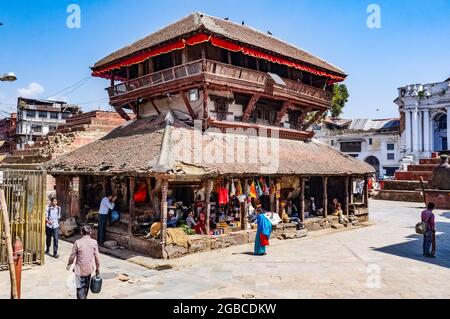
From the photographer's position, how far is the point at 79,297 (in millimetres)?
6941

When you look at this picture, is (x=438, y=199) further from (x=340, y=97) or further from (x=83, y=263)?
(x=340, y=97)

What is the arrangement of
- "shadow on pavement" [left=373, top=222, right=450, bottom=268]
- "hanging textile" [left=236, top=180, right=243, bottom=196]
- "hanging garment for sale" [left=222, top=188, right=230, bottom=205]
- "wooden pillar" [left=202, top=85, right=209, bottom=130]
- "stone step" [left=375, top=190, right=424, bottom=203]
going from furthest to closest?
"stone step" [left=375, top=190, right=424, bottom=203] → "wooden pillar" [left=202, top=85, right=209, bottom=130] → "hanging textile" [left=236, top=180, right=243, bottom=196] → "hanging garment for sale" [left=222, top=188, right=230, bottom=205] → "shadow on pavement" [left=373, top=222, right=450, bottom=268]

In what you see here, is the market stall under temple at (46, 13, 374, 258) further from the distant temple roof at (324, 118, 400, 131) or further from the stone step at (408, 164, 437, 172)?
the distant temple roof at (324, 118, 400, 131)

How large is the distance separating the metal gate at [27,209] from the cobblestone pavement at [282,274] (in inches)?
25.1

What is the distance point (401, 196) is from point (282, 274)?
26.1 metres

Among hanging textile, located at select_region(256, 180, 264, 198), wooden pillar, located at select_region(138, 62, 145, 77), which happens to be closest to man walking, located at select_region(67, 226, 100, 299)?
hanging textile, located at select_region(256, 180, 264, 198)

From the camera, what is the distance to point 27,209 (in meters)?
10.6

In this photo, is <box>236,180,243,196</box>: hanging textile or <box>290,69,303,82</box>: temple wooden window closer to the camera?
<box>236,180,243,196</box>: hanging textile

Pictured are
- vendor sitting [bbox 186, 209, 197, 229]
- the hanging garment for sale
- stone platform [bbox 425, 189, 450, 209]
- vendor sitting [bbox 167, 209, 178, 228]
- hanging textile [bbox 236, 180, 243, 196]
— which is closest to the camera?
vendor sitting [bbox 167, 209, 178, 228]

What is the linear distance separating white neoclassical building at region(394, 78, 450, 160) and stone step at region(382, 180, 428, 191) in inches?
589

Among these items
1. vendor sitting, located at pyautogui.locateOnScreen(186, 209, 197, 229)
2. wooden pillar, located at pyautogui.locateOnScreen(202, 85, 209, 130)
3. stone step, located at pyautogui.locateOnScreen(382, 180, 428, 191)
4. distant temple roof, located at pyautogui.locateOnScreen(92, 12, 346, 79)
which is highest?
distant temple roof, located at pyautogui.locateOnScreen(92, 12, 346, 79)

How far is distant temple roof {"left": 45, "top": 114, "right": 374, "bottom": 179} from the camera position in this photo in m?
12.4

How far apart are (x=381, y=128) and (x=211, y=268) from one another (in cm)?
5129

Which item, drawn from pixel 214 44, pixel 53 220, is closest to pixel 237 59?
pixel 214 44
